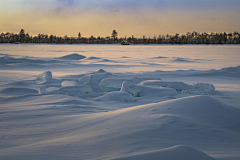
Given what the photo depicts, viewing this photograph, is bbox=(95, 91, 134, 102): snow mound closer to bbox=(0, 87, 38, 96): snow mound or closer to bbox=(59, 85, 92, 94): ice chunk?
bbox=(59, 85, 92, 94): ice chunk

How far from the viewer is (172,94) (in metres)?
4.83

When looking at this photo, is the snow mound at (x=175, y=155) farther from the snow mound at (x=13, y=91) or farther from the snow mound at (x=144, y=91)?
the snow mound at (x=13, y=91)

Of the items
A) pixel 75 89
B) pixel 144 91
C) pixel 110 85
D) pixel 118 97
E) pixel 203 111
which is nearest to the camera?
pixel 203 111

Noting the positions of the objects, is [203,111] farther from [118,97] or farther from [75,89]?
[75,89]

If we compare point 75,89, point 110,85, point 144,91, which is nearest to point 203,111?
point 144,91

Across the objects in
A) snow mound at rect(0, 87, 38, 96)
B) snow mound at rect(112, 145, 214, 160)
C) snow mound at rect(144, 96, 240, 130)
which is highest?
snow mound at rect(112, 145, 214, 160)

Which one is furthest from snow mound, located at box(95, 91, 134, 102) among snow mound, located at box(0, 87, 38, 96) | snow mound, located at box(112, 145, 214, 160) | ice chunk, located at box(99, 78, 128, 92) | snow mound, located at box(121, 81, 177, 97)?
snow mound, located at box(112, 145, 214, 160)

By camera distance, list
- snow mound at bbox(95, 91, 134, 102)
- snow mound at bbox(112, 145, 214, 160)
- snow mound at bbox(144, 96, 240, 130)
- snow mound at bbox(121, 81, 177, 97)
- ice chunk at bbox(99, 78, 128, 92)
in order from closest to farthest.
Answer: snow mound at bbox(112, 145, 214, 160) → snow mound at bbox(144, 96, 240, 130) → snow mound at bbox(95, 91, 134, 102) → snow mound at bbox(121, 81, 177, 97) → ice chunk at bbox(99, 78, 128, 92)

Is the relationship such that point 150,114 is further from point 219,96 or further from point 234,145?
point 219,96

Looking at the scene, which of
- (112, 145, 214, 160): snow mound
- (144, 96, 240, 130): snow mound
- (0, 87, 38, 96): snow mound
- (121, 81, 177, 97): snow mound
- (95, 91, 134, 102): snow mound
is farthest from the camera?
(121, 81, 177, 97): snow mound

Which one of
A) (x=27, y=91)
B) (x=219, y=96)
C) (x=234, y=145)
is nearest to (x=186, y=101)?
(x=234, y=145)

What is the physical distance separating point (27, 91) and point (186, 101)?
3389 millimetres

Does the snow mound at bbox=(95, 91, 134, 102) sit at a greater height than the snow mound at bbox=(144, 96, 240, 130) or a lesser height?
lesser

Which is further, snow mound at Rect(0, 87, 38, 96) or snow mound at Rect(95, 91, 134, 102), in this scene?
snow mound at Rect(0, 87, 38, 96)
